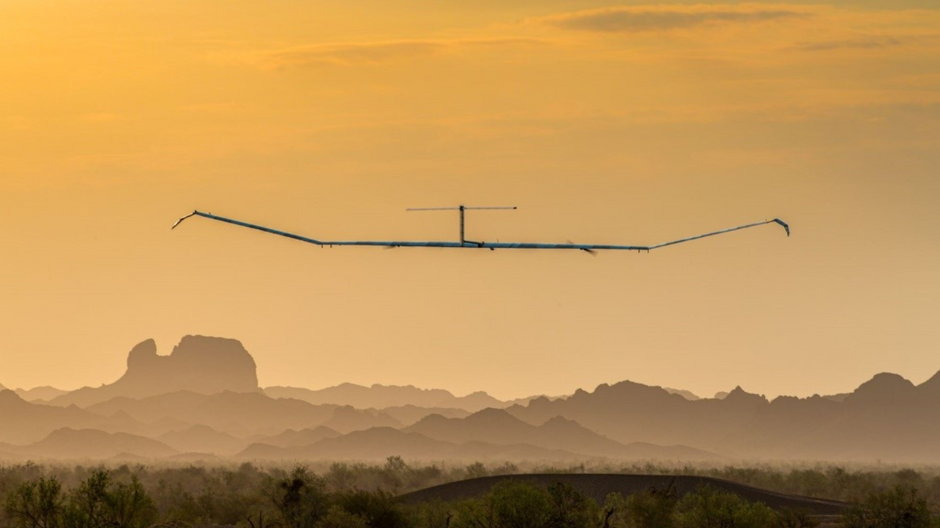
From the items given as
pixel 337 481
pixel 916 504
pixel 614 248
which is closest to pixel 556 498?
pixel 916 504

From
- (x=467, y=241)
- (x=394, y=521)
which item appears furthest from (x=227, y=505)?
(x=467, y=241)

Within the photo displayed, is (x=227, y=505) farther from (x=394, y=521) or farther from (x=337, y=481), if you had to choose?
(x=337, y=481)

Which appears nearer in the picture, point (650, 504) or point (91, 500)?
point (91, 500)

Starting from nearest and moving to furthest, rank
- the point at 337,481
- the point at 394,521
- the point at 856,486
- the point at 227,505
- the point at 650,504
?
1. the point at 394,521
2. the point at 650,504
3. the point at 227,505
4. the point at 856,486
5. the point at 337,481

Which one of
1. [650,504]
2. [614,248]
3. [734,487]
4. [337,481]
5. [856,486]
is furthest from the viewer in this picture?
[337,481]

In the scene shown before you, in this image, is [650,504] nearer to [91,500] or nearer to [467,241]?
[91,500]

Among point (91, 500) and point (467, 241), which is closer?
point (467, 241)

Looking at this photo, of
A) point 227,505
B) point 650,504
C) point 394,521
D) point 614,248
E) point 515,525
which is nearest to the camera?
point 614,248

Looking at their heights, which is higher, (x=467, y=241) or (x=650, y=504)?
(x=467, y=241)

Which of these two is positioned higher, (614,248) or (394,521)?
(614,248)
